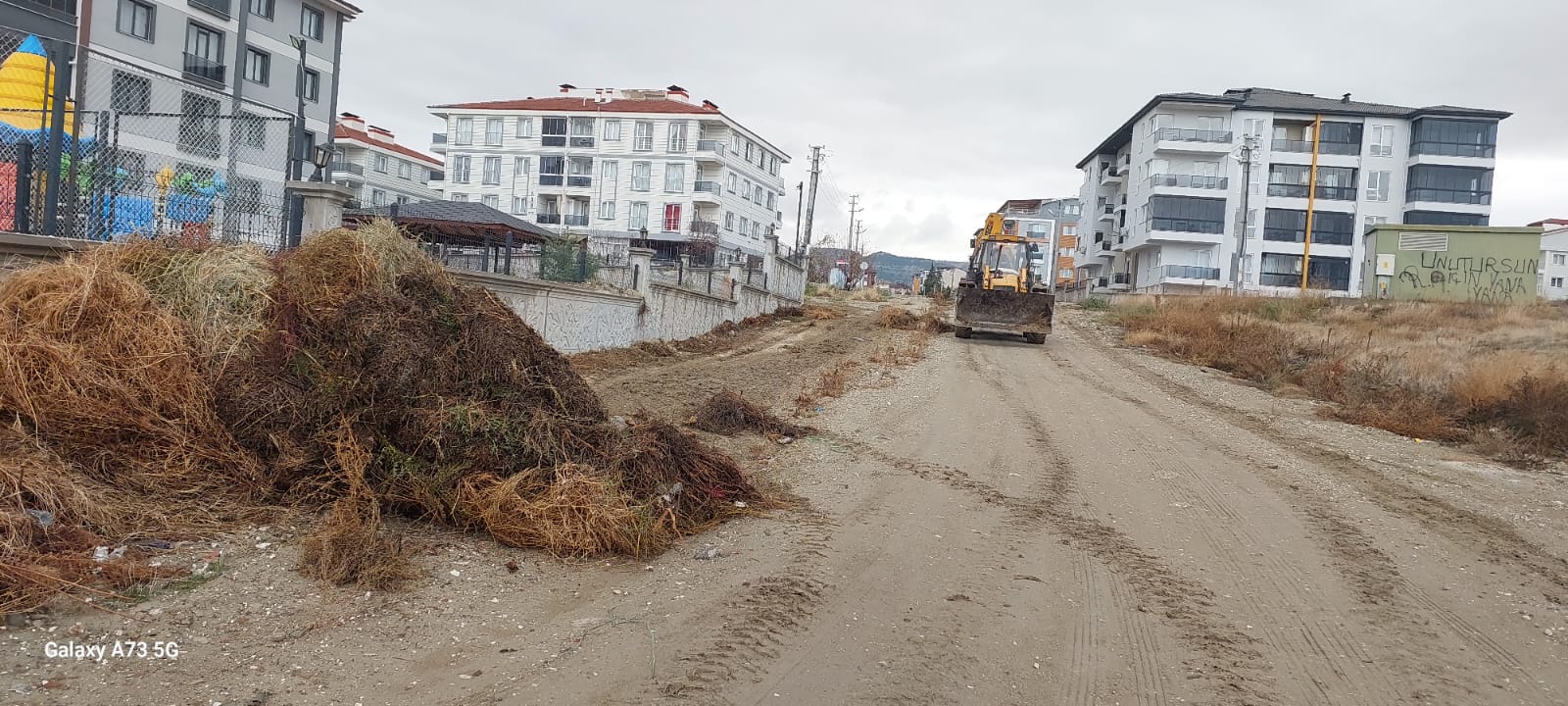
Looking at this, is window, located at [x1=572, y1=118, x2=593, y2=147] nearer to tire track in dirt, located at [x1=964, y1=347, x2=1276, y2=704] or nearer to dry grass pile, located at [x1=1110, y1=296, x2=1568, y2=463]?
dry grass pile, located at [x1=1110, y1=296, x2=1568, y2=463]

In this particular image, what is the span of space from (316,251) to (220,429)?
1612 mm

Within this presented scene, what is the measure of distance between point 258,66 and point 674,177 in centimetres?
2532

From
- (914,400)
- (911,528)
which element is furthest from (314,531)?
(914,400)

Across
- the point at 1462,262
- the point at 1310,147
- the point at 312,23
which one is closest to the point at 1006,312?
the point at 1462,262

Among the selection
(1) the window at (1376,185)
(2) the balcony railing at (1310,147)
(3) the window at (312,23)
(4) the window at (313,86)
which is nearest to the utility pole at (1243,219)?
(2) the balcony railing at (1310,147)

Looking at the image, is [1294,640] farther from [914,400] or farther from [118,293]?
[914,400]

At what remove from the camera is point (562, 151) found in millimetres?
61719

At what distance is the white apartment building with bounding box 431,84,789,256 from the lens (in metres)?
59.8

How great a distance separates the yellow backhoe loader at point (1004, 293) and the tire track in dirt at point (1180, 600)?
52.1 ft

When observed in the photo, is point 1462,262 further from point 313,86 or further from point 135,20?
point 135,20

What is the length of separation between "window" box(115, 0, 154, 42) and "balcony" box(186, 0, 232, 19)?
5.64 ft

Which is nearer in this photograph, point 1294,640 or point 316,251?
point 1294,640

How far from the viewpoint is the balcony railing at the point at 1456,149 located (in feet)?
182

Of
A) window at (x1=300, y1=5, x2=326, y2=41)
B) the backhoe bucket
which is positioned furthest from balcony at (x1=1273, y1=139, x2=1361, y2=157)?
window at (x1=300, y1=5, x2=326, y2=41)
